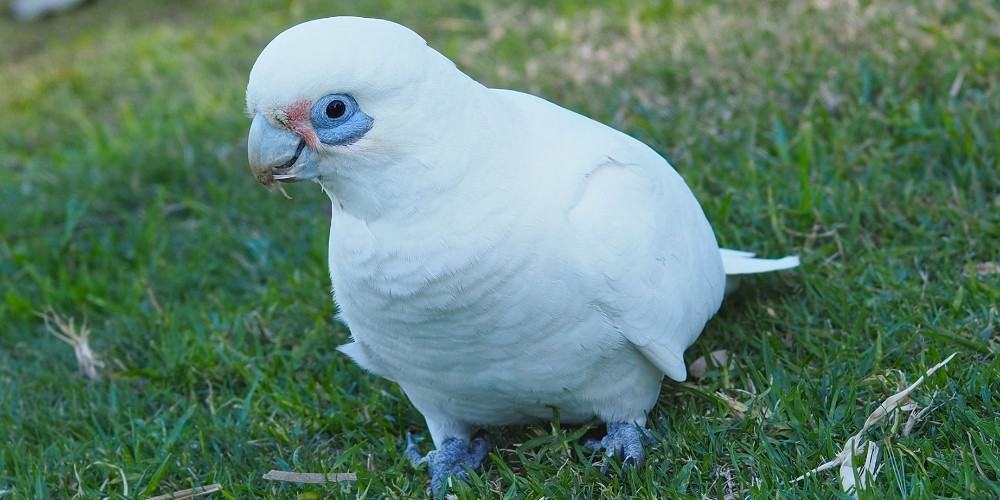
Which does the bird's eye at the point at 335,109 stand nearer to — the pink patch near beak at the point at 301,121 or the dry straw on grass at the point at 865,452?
the pink patch near beak at the point at 301,121

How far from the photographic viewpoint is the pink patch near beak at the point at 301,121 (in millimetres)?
2047

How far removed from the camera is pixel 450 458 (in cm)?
262

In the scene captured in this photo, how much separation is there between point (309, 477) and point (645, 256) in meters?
0.95

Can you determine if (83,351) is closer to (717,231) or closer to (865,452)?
(717,231)

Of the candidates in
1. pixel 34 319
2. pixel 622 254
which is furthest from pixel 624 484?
pixel 34 319

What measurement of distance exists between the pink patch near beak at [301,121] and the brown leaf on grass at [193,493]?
0.95m

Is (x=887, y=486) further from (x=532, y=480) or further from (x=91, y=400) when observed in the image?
(x=91, y=400)

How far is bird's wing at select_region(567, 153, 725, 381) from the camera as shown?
2.24 m

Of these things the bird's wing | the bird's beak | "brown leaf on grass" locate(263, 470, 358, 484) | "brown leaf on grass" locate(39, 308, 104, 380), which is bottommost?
"brown leaf on grass" locate(39, 308, 104, 380)

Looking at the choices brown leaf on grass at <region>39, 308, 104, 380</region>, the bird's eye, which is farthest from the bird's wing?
brown leaf on grass at <region>39, 308, 104, 380</region>

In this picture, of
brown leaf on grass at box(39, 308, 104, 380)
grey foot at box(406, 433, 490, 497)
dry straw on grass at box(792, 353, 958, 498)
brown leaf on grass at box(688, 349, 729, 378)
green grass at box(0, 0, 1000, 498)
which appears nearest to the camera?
dry straw on grass at box(792, 353, 958, 498)

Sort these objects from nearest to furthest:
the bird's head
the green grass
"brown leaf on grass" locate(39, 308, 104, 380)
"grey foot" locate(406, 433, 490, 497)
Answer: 1. the bird's head
2. the green grass
3. "grey foot" locate(406, 433, 490, 497)
4. "brown leaf on grass" locate(39, 308, 104, 380)

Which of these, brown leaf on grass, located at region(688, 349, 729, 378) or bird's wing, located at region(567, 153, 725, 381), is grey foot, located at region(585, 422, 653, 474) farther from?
brown leaf on grass, located at region(688, 349, 729, 378)

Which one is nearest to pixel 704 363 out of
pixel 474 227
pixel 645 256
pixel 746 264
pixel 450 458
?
pixel 746 264
